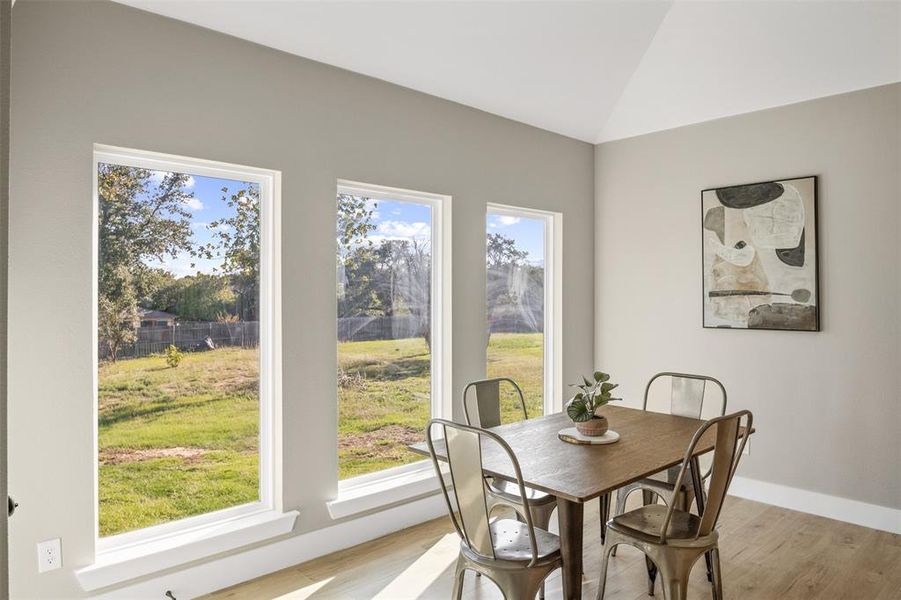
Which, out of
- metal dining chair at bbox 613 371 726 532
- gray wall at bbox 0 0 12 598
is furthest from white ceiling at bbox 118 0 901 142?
metal dining chair at bbox 613 371 726 532

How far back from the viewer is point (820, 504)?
3.65 m

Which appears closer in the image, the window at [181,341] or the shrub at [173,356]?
the window at [181,341]

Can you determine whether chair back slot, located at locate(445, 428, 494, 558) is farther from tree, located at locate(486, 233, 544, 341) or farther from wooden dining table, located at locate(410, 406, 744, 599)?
tree, located at locate(486, 233, 544, 341)

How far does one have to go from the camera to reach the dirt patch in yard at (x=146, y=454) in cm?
252

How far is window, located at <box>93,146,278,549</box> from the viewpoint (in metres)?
2.53

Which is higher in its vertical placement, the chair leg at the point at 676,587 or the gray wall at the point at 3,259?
the gray wall at the point at 3,259

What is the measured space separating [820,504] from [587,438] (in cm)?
218

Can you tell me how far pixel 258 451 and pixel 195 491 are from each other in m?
0.34

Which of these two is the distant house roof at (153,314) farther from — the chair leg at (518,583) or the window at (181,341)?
the chair leg at (518,583)

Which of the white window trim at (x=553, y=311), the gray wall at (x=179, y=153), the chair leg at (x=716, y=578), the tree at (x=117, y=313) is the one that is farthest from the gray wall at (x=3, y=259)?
the white window trim at (x=553, y=311)

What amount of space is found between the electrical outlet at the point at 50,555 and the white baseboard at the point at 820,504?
387 centimetres

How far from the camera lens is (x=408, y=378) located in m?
3.60

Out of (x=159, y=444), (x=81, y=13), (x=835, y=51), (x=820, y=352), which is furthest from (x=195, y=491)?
(x=835, y=51)

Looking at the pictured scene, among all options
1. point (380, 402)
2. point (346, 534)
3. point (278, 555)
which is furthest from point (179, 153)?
point (346, 534)
